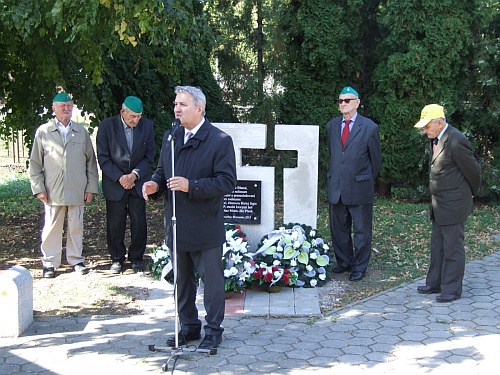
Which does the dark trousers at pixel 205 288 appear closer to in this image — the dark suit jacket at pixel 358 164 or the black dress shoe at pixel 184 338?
the black dress shoe at pixel 184 338

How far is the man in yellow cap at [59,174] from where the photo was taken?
24.3 feet

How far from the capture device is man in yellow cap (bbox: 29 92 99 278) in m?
7.42

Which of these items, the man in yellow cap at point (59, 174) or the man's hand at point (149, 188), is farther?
the man in yellow cap at point (59, 174)

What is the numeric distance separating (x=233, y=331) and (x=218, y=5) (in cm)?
740

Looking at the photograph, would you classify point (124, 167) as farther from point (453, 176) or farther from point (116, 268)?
point (453, 176)

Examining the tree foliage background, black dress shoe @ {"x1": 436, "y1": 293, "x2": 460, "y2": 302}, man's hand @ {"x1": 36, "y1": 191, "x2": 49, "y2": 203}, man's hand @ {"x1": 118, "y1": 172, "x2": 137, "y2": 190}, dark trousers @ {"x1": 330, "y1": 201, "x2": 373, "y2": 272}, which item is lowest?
black dress shoe @ {"x1": 436, "y1": 293, "x2": 460, "y2": 302}

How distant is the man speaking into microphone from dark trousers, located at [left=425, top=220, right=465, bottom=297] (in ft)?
8.15

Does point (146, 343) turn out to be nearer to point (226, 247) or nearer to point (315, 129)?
point (226, 247)

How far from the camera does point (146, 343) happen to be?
558cm

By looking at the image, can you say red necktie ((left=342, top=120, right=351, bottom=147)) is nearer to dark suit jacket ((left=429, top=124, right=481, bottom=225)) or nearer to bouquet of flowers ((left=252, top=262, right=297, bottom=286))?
dark suit jacket ((left=429, top=124, right=481, bottom=225))

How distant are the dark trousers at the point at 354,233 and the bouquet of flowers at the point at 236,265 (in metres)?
1.12

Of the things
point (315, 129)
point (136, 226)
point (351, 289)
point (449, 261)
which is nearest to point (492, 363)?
point (449, 261)

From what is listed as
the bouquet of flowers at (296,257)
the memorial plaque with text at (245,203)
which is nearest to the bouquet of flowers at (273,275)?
the bouquet of flowers at (296,257)

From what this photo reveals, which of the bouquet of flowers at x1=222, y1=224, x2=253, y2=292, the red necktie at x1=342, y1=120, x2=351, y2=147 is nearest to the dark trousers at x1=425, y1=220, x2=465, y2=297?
the red necktie at x1=342, y1=120, x2=351, y2=147
